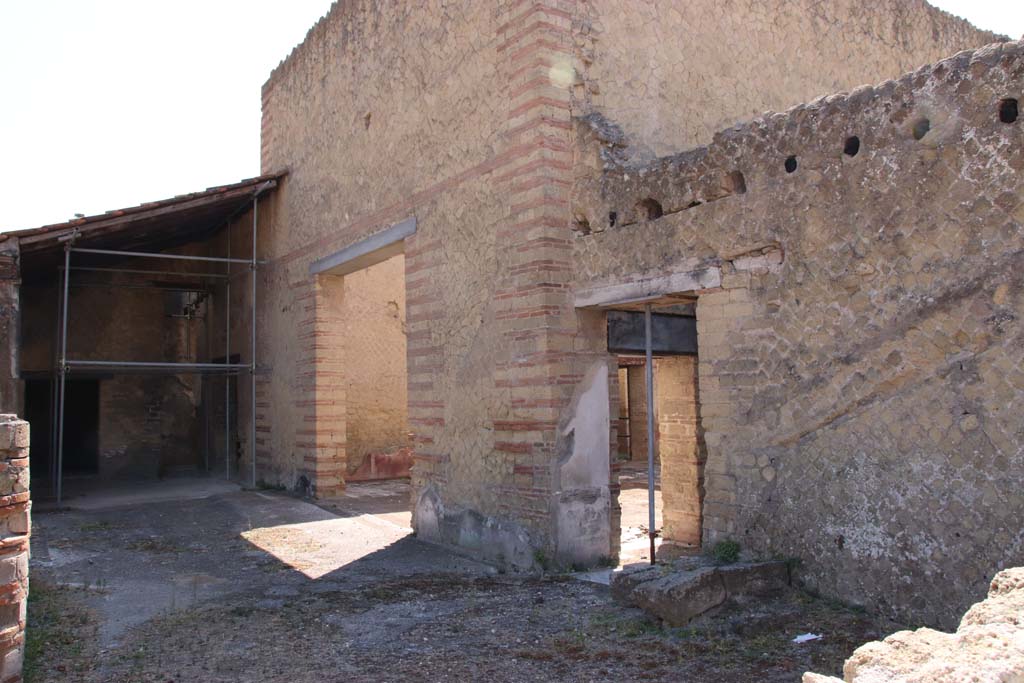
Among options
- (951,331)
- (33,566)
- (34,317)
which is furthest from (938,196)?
(34,317)

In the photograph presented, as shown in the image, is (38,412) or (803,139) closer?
(803,139)

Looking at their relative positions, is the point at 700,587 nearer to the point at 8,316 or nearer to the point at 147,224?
the point at 8,316

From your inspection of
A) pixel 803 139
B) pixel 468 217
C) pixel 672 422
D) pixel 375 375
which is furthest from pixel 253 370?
pixel 803 139

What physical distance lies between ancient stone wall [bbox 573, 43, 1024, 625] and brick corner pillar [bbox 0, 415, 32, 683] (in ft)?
11.3

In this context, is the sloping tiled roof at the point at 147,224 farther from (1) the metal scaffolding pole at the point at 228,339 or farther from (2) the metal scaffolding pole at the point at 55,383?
(2) the metal scaffolding pole at the point at 55,383

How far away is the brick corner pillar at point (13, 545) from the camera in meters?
3.43

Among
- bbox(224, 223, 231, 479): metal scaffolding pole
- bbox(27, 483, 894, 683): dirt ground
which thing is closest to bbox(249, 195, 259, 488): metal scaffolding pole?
bbox(224, 223, 231, 479): metal scaffolding pole

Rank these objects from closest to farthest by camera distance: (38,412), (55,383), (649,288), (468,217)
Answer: (649,288)
(468,217)
(55,383)
(38,412)

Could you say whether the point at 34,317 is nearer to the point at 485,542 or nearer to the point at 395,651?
the point at 485,542

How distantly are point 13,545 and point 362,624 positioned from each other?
185cm

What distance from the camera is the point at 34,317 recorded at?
11.6m

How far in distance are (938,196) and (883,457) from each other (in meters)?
1.24

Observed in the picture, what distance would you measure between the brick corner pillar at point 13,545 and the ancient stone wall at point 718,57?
4096mm

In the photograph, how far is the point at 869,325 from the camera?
410cm
